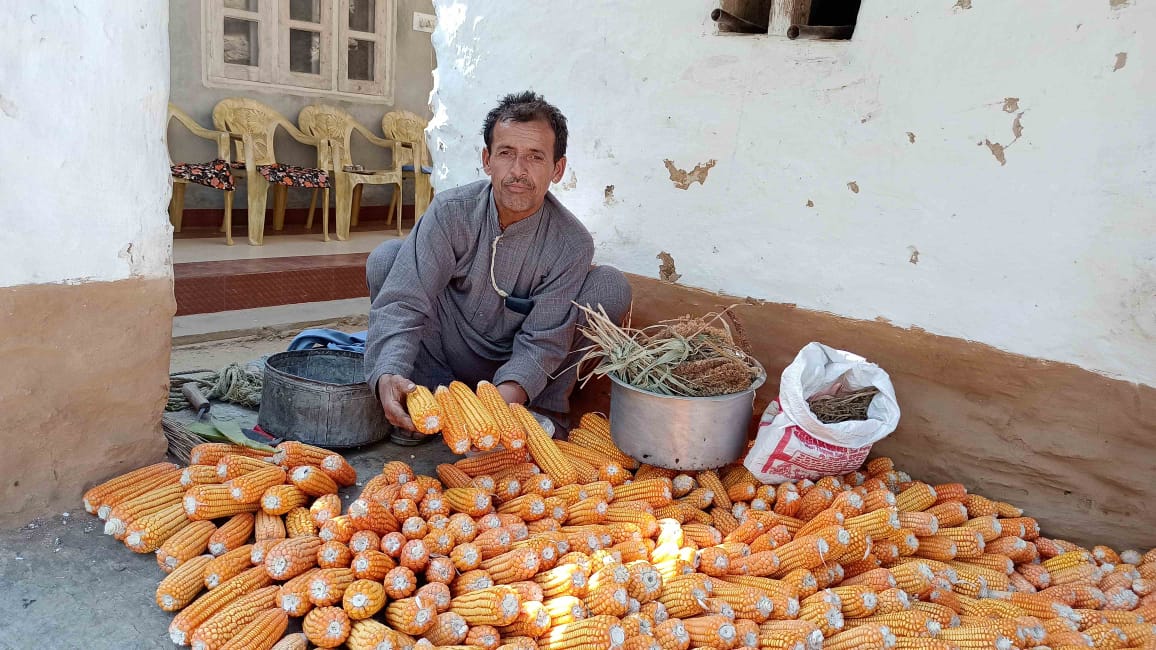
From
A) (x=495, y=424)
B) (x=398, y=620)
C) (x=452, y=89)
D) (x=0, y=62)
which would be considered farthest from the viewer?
(x=452, y=89)

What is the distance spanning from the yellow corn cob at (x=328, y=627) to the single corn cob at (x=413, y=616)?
0.13 meters

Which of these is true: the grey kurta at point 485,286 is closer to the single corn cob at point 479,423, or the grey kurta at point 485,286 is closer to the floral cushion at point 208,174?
the single corn cob at point 479,423

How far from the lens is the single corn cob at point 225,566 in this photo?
2.28 meters

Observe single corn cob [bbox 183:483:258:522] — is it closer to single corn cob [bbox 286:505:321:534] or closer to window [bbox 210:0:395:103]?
single corn cob [bbox 286:505:321:534]

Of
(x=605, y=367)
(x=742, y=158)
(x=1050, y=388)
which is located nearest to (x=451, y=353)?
(x=605, y=367)

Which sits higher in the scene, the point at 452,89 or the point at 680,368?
the point at 452,89

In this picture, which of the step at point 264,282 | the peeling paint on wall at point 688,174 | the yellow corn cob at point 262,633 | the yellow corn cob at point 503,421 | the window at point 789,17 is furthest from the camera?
the step at point 264,282

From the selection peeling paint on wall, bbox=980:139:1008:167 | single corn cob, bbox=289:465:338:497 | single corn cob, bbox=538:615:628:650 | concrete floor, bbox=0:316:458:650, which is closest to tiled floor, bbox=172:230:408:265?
concrete floor, bbox=0:316:458:650

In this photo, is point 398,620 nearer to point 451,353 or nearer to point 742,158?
point 451,353

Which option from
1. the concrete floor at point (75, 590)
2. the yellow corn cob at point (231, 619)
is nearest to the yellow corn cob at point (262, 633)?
the yellow corn cob at point (231, 619)

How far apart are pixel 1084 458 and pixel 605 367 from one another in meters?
1.86

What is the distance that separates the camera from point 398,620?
2150 mm

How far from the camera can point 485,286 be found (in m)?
3.64

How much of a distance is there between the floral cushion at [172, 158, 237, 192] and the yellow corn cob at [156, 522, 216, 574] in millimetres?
5423
